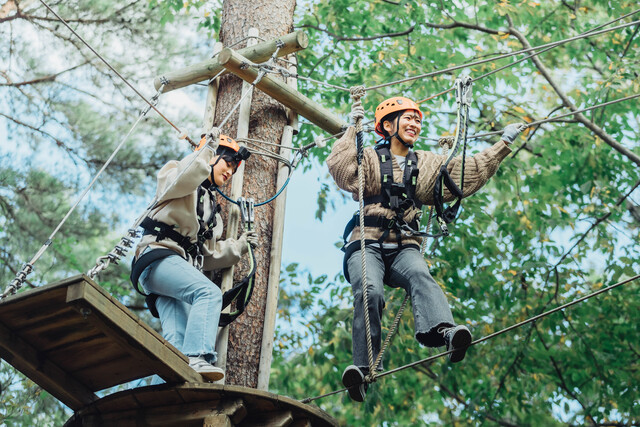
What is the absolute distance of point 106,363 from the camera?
4.05m

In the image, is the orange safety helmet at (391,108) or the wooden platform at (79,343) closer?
the wooden platform at (79,343)

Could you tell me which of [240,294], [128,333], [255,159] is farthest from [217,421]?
[255,159]

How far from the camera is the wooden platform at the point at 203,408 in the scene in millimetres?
3746

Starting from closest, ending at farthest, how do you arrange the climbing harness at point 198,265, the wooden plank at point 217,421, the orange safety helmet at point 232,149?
the wooden plank at point 217,421, the climbing harness at point 198,265, the orange safety helmet at point 232,149

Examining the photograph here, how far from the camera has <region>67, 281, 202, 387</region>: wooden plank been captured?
3.46m

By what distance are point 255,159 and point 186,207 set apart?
877mm

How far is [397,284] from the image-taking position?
14.8 feet

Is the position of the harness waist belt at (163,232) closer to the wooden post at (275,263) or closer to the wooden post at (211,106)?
the wooden post at (275,263)

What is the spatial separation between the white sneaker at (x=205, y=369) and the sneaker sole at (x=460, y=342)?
3.81 feet

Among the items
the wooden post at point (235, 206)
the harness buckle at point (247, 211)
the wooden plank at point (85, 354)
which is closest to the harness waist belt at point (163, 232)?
the wooden post at point (235, 206)

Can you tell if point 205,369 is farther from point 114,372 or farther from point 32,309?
point 32,309

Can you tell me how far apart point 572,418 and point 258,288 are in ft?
20.7

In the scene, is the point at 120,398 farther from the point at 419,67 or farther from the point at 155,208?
the point at 419,67

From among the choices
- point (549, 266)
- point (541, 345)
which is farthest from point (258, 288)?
point (541, 345)
